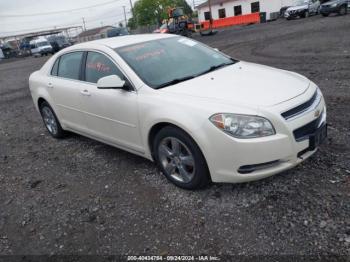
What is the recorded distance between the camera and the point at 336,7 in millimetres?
24469

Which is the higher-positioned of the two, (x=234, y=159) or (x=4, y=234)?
(x=234, y=159)

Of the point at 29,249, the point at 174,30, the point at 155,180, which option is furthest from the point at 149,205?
the point at 174,30

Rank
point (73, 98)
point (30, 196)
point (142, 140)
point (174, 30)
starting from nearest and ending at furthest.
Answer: point (142, 140), point (30, 196), point (73, 98), point (174, 30)

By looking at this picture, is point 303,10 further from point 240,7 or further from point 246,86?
point 246,86

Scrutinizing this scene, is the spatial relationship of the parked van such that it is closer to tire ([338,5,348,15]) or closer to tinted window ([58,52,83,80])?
tire ([338,5,348,15])

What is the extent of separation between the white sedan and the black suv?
2399 cm

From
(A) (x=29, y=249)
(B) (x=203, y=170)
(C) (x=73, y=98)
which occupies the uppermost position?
(C) (x=73, y=98)

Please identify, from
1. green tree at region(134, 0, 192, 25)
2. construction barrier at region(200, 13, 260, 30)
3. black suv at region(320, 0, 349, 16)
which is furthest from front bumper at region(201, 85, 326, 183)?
green tree at region(134, 0, 192, 25)

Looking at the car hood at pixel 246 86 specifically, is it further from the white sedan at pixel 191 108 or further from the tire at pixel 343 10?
the tire at pixel 343 10

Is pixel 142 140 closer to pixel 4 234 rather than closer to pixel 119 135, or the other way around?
pixel 119 135

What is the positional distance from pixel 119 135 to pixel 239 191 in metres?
1.63

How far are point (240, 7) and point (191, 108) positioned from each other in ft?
167

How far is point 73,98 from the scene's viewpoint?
15.8 feet

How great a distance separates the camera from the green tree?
71.4m
